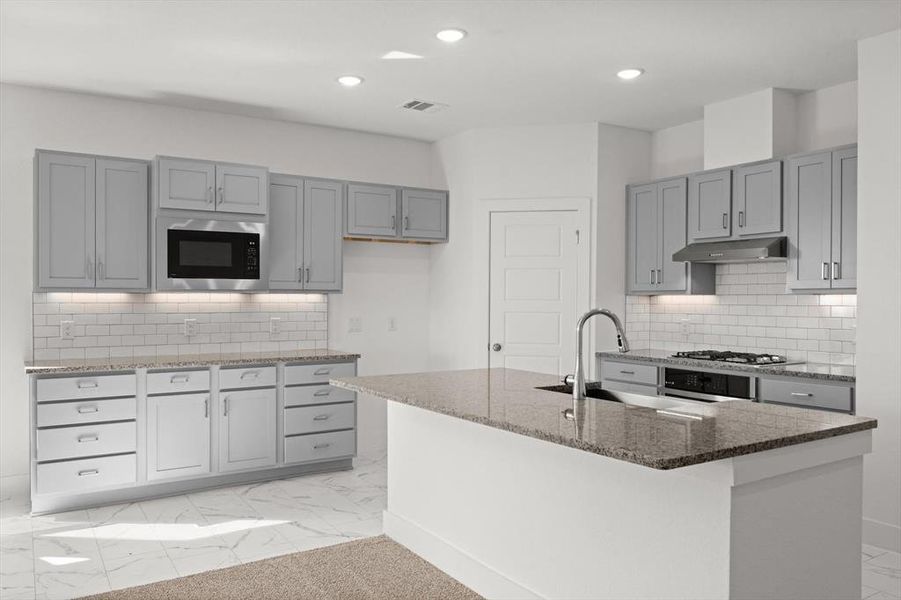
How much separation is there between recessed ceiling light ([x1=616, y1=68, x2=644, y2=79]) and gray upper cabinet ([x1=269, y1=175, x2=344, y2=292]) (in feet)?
7.48

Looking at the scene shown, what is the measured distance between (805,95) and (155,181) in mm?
4426

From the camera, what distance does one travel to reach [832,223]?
421 cm

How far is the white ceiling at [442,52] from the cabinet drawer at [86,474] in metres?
2.43

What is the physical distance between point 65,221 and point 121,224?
12.9 inches

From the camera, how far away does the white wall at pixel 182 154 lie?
466 centimetres

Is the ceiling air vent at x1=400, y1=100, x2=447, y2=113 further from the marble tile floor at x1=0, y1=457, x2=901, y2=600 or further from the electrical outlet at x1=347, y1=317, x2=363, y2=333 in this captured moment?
the marble tile floor at x1=0, y1=457, x2=901, y2=600

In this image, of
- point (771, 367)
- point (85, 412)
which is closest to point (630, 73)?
point (771, 367)

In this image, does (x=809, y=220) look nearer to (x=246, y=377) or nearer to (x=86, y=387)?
(x=246, y=377)

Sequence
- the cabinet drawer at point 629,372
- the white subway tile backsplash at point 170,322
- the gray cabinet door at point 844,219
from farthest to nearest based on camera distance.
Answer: the cabinet drawer at point 629,372
the white subway tile backsplash at point 170,322
the gray cabinet door at point 844,219

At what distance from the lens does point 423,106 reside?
5191 millimetres

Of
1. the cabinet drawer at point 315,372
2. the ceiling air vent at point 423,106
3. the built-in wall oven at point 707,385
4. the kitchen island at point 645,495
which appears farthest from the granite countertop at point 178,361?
the built-in wall oven at point 707,385

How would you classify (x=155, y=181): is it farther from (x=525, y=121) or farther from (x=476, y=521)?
(x=476, y=521)

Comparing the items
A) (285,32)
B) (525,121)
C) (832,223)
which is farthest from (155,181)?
(832,223)

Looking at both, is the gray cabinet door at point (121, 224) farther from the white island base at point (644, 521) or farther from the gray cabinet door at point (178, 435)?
the white island base at point (644, 521)
